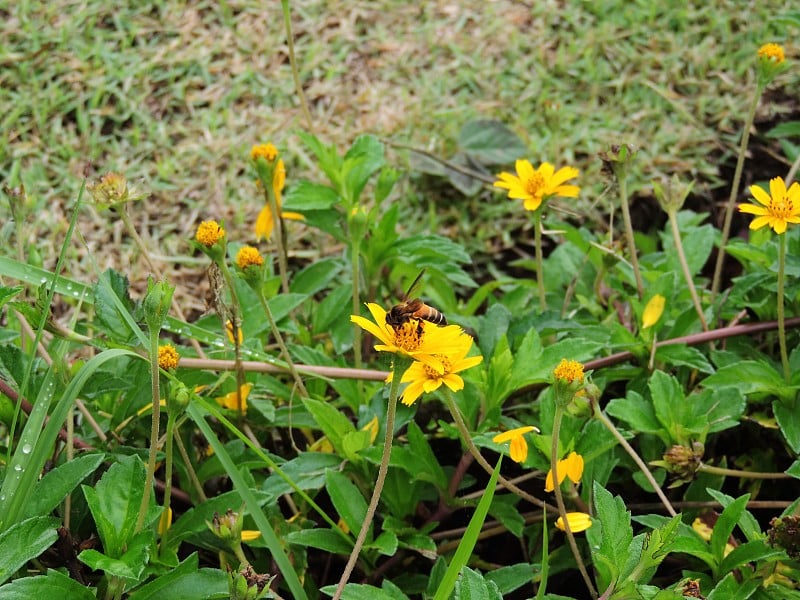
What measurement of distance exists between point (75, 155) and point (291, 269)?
0.75 metres

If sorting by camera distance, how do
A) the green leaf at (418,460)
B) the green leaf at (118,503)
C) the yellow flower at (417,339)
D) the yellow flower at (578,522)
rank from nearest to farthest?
the yellow flower at (417,339) → the green leaf at (118,503) → the yellow flower at (578,522) → the green leaf at (418,460)

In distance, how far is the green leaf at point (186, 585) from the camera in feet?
3.75

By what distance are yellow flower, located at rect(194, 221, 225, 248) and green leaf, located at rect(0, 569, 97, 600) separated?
0.49 metres

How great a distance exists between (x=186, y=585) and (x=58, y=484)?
225 mm

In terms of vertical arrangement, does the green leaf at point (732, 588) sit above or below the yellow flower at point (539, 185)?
below

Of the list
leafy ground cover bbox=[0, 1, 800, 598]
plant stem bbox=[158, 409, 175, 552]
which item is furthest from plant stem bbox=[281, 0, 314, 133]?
plant stem bbox=[158, 409, 175, 552]

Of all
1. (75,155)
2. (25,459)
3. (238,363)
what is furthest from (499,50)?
(25,459)

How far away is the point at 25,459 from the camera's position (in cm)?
117

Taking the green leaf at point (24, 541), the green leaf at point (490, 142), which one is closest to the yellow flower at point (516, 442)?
the green leaf at point (24, 541)

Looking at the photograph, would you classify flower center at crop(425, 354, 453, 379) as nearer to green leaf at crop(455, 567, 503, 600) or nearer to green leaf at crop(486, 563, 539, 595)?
green leaf at crop(455, 567, 503, 600)

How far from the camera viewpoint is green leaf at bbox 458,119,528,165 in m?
2.30

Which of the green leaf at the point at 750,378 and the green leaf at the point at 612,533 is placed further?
the green leaf at the point at 750,378

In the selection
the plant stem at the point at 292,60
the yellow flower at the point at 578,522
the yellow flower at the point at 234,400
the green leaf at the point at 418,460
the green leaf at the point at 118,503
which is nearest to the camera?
the green leaf at the point at 118,503

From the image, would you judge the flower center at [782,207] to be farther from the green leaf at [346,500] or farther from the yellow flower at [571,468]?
the green leaf at [346,500]
